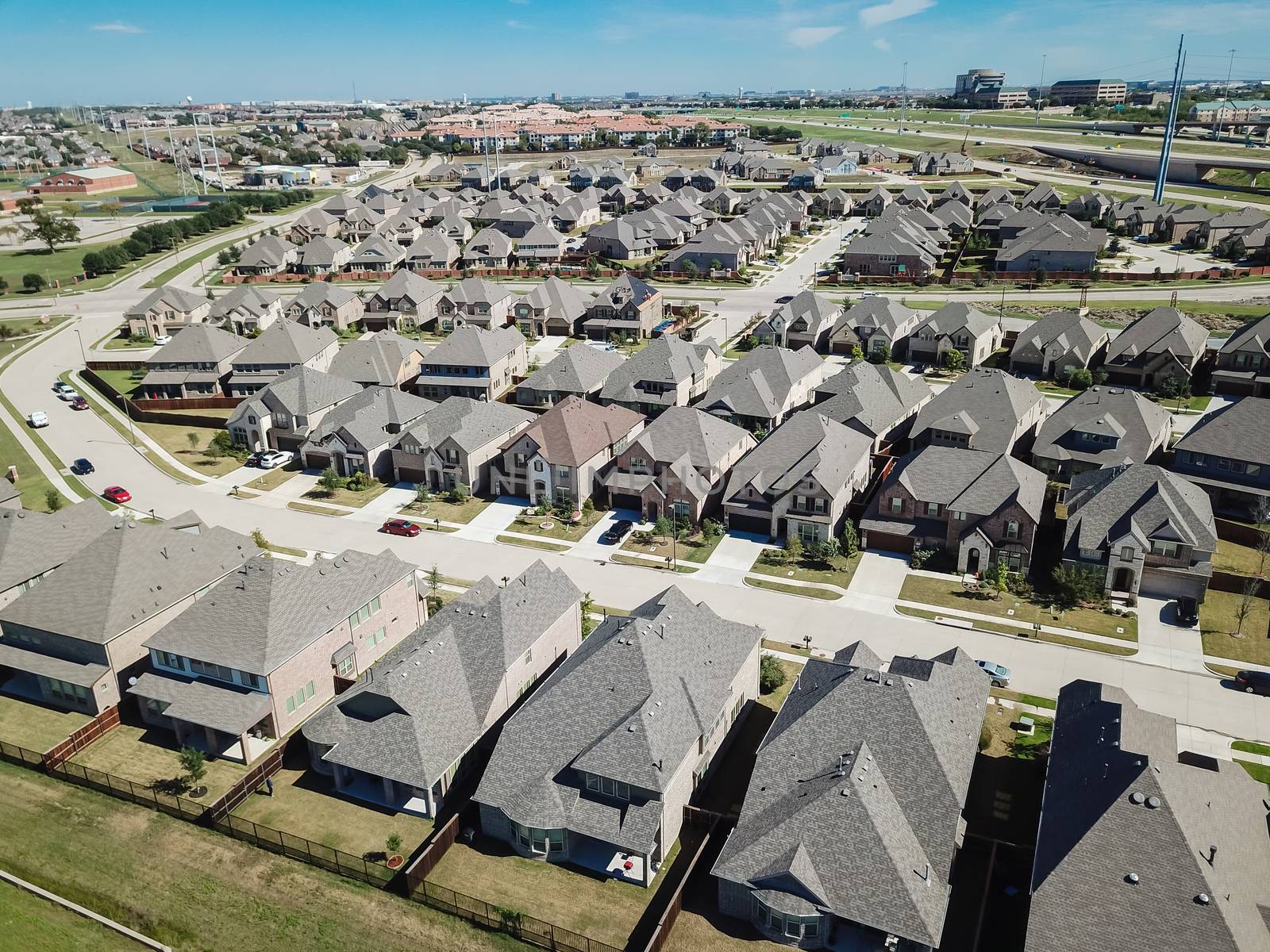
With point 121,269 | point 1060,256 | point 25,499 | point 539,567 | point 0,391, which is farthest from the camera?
point 121,269

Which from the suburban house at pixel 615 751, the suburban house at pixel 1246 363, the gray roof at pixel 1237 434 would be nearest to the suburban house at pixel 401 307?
the suburban house at pixel 615 751

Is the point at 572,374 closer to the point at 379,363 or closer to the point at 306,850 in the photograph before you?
the point at 379,363

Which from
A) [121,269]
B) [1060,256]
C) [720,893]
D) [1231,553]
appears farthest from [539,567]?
[121,269]

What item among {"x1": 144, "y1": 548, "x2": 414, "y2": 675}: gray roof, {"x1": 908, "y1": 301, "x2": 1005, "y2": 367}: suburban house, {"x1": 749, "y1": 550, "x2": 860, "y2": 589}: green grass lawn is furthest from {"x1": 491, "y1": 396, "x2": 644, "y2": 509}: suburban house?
{"x1": 908, "y1": 301, "x2": 1005, "y2": 367}: suburban house

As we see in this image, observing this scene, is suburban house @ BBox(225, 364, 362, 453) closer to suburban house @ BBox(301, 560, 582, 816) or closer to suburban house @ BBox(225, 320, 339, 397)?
suburban house @ BBox(225, 320, 339, 397)

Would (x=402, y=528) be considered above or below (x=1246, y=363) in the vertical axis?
below

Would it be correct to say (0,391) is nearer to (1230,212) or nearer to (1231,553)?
(1231,553)

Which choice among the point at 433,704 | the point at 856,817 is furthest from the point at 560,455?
the point at 856,817
